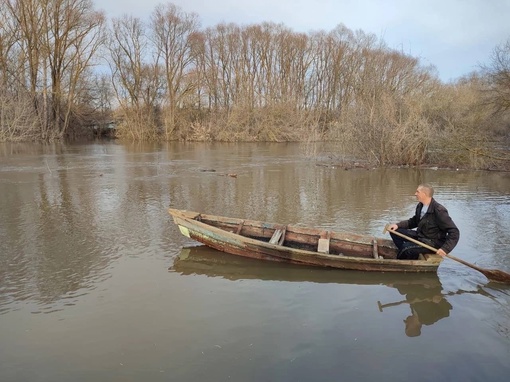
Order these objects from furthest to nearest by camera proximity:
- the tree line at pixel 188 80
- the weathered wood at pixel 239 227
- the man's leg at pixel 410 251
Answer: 1. the tree line at pixel 188 80
2. the weathered wood at pixel 239 227
3. the man's leg at pixel 410 251

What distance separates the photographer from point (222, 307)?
5.44 metres

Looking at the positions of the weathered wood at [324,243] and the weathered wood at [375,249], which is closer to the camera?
the weathered wood at [375,249]

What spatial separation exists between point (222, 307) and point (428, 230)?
3406mm

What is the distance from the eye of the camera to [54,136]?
37.6 metres

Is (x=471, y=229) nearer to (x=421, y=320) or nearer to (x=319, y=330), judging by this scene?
(x=421, y=320)

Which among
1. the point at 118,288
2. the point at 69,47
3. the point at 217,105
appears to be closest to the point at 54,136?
the point at 69,47

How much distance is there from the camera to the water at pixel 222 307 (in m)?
4.21

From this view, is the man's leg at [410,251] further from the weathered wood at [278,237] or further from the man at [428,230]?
the weathered wood at [278,237]

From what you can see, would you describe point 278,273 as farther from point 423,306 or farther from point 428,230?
point 428,230

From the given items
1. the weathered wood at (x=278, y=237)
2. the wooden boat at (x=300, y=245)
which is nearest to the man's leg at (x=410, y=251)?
the wooden boat at (x=300, y=245)

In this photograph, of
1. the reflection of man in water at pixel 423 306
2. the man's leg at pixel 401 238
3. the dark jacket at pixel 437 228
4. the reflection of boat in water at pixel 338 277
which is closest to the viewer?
the reflection of man in water at pixel 423 306

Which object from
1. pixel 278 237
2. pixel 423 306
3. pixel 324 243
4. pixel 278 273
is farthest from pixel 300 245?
pixel 423 306

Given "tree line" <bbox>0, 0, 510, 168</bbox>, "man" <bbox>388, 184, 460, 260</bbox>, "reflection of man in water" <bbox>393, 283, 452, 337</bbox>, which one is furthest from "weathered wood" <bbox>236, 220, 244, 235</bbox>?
"tree line" <bbox>0, 0, 510, 168</bbox>

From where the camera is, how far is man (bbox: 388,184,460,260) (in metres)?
6.26
